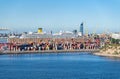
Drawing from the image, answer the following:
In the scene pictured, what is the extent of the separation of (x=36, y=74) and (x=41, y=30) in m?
54.9

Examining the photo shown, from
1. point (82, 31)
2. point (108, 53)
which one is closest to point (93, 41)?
point (108, 53)

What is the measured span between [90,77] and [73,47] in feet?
122

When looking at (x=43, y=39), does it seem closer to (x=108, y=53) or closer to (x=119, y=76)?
(x=108, y=53)

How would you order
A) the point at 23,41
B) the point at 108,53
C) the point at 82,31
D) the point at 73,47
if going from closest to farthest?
the point at 108,53 < the point at 73,47 < the point at 23,41 < the point at 82,31

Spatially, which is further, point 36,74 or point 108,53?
point 108,53

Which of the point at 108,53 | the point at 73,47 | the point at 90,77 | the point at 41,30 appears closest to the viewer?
the point at 90,77

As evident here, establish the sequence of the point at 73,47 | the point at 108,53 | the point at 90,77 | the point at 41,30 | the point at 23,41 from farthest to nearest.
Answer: the point at 41,30, the point at 23,41, the point at 73,47, the point at 108,53, the point at 90,77

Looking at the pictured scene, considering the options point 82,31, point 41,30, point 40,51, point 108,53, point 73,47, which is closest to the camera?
point 108,53

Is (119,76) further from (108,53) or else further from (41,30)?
(41,30)

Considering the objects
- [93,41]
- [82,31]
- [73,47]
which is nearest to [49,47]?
[73,47]

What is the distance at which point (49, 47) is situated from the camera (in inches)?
2525

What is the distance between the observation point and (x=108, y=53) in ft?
185

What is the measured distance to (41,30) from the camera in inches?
3344

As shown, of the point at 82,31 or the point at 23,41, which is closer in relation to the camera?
the point at 23,41
